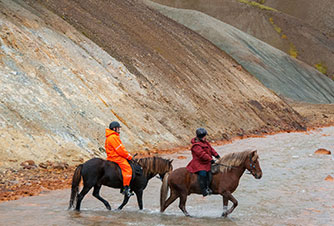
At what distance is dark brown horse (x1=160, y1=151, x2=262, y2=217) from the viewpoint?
439 inches

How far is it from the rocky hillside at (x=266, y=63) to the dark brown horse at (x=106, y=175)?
49.8 metres

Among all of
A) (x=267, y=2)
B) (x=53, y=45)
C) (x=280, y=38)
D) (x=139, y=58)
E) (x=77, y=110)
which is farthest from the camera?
(x=267, y=2)

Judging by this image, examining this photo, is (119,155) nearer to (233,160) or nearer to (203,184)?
(203,184)

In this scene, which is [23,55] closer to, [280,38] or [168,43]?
[168,43]

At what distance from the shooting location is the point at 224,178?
440 inches

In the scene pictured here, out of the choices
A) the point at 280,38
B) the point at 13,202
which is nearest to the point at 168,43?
the point at 13,202

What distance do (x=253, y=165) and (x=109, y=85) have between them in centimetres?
1690

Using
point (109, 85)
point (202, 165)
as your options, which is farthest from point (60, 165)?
point (109, 85)

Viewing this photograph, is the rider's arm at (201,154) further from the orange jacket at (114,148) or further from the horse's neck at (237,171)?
the orange jacket at (114,148)

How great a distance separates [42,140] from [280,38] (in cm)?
8144

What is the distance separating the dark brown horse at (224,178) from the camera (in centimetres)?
1116

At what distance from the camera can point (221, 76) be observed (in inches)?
1732

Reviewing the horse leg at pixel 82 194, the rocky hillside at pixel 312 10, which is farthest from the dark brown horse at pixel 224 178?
the rocky hillside at pixel 312 10

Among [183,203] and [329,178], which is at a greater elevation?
[329,178]
